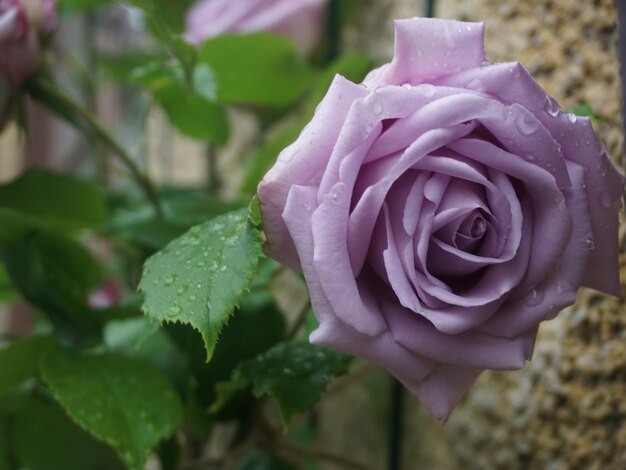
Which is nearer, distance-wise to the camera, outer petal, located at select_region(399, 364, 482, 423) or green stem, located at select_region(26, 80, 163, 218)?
outer petal, located at select_region(399, 364, 482, 423)

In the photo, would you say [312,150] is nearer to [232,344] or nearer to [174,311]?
[174,311]

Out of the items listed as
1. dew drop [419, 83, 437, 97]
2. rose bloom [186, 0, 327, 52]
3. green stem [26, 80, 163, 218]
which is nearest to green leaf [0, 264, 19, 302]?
green stem [26, 80, 163, 218]

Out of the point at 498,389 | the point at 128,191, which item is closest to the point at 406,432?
the point at 498,389

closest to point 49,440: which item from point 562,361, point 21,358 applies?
point 21,358

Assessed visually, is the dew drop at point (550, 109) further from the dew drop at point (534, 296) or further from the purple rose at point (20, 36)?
the purple rose at point (20, 36)

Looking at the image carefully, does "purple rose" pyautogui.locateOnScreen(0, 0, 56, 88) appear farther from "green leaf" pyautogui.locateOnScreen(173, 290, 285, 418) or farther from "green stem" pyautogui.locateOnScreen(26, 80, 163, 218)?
"green leaf" pyautogui.locateOnScreen(173, 290, 285, 418)

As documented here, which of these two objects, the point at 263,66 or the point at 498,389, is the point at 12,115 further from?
the point at 498,389
